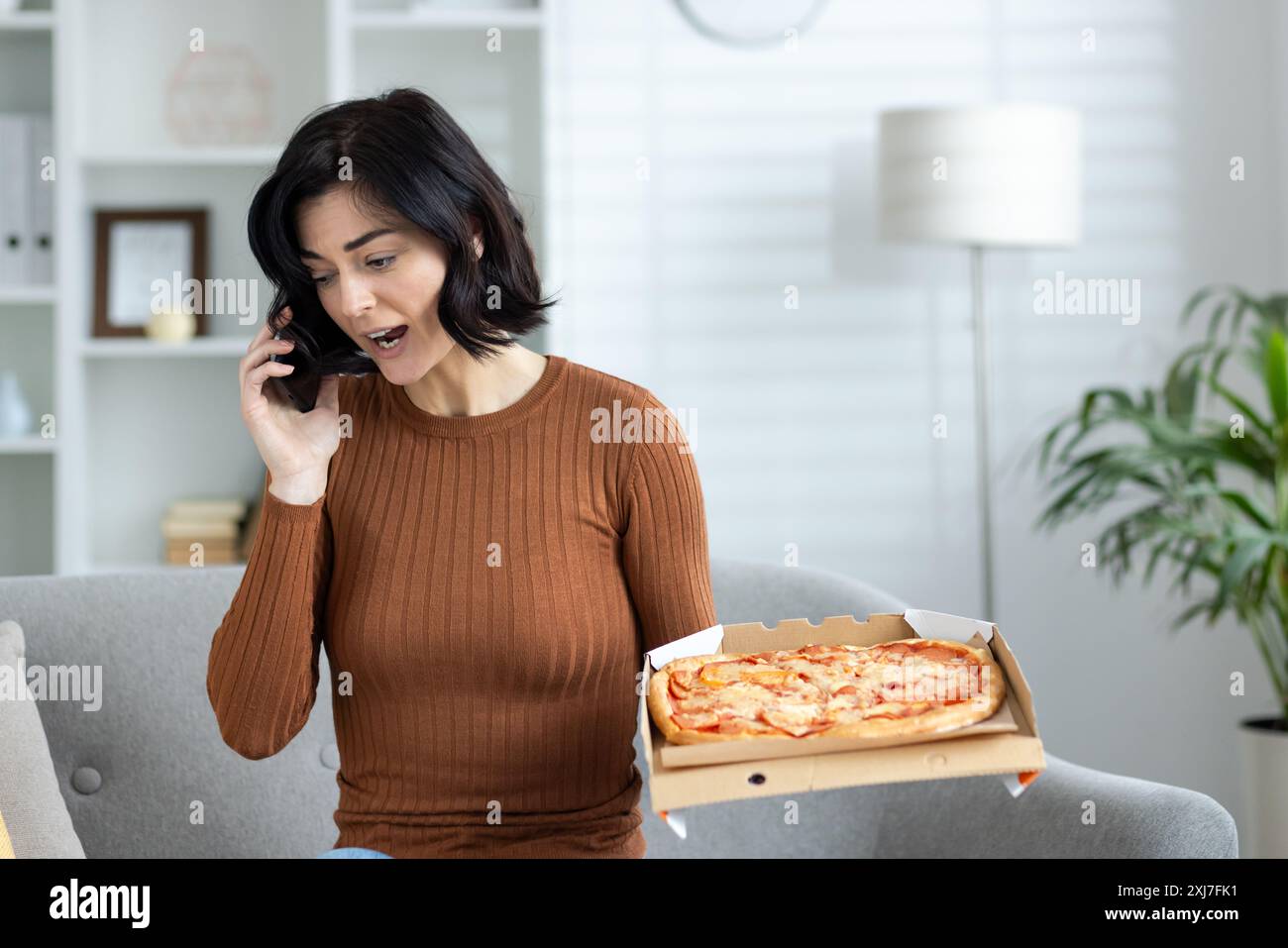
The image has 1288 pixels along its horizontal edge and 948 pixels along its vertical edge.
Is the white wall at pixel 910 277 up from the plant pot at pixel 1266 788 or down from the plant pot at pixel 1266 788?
up

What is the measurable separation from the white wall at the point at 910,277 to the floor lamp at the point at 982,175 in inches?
14.2

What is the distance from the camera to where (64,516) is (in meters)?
2.76

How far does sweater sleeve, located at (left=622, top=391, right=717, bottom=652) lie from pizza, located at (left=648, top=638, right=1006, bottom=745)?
33 centimetres

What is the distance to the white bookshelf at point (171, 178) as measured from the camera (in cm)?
294

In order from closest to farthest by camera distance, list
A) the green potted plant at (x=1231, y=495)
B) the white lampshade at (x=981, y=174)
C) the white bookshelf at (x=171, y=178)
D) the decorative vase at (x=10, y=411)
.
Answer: the green potted plant at (x=1231, y=495), the white lampshade at (x=981, y=174), the decorative vase at (x=10, y=411), the white bookshelf at (x=171, y=178)

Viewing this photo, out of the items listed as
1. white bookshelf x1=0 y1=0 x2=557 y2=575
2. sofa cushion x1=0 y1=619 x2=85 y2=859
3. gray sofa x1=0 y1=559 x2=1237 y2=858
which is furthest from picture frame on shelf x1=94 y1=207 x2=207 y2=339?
sofa cushion x1=0 y1=619 x2=85 y2=859

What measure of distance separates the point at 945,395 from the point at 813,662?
2195 mm

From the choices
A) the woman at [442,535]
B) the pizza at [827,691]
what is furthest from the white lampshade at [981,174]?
the pizza at [827,691]

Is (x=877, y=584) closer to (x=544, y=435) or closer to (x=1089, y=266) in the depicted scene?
(x=1089, y=266)

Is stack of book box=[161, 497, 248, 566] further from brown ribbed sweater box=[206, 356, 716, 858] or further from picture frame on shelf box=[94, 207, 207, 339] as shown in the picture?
brown ribbed sweater box=[206, 356, 716, 858]

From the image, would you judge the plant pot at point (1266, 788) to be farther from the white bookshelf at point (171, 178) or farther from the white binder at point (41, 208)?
the white binder at point (41, 208)

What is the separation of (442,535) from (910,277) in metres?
1.93

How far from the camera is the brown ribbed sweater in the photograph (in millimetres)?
1318
